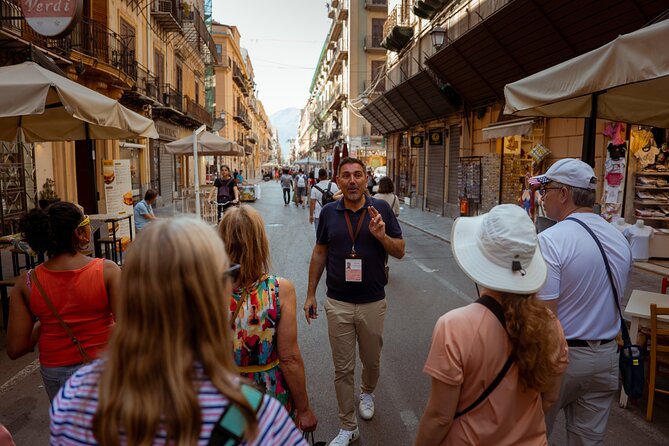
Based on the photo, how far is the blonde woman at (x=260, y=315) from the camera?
2.25 metres

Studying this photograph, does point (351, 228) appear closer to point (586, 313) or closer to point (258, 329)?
point (258, 329)

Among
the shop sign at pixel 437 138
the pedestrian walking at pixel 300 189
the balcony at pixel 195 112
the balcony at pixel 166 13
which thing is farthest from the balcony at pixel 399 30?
the balcony at pixel 195 112

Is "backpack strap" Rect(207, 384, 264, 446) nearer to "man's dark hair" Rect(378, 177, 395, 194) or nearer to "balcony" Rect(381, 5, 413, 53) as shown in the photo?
"man's dark hair" Rect(378, 177, 395, 194)

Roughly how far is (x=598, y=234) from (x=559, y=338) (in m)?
0.97

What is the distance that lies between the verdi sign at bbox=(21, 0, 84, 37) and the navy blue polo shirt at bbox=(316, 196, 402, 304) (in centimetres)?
694

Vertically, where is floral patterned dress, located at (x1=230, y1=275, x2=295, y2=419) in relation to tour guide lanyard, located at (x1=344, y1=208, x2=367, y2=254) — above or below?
below

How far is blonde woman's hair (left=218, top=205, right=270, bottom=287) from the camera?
226 cm

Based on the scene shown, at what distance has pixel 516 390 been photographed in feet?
5.66

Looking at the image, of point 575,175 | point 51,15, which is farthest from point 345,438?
point 51,15

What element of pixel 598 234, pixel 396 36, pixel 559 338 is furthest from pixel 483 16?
pixel 559 338

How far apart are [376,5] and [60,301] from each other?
132 feet


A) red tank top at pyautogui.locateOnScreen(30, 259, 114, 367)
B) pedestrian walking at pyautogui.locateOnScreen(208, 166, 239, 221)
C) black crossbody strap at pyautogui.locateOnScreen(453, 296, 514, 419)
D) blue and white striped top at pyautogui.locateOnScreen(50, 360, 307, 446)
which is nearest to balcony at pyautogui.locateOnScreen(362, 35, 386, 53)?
pedestrian walking at pyautogui.locateOnScreen(208, 166, 239, 221)

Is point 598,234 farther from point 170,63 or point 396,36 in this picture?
point 170,63

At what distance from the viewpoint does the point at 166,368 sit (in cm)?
109
